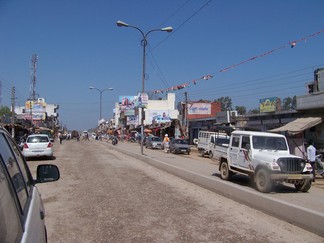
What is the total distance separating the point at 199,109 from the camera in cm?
6538

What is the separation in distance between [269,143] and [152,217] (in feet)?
22.2

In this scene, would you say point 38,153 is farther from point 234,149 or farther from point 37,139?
point 234,149

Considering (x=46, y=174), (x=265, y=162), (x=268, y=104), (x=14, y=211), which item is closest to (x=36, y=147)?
(x=265, y=162)

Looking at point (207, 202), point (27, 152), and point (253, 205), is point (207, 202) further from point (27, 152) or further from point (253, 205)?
point (27, 152)

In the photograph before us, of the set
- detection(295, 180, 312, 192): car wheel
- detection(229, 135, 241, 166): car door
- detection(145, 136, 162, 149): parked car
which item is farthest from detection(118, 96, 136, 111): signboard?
detection(295, 180, 312, 192): car wheel

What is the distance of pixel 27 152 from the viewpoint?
22.3 m

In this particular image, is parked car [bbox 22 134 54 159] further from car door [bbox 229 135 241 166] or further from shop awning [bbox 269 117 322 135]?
shop awning [bbox 269 117 322 135]

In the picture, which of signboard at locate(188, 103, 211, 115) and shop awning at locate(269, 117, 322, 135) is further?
signboard at locate(188, 103, 211, 115)

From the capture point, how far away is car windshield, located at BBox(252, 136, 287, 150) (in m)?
13.2

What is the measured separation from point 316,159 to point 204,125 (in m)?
32.8

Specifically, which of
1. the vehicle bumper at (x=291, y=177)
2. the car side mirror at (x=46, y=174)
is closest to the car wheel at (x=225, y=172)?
the vehicle bumper at (x=291, y=177)

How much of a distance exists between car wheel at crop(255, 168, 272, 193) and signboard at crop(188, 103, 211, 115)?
52.5m

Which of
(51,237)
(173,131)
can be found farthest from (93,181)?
(173,131)

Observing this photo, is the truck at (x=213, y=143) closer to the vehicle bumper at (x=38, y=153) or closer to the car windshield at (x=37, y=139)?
the vehicle bumper at (x=38, y=153)
